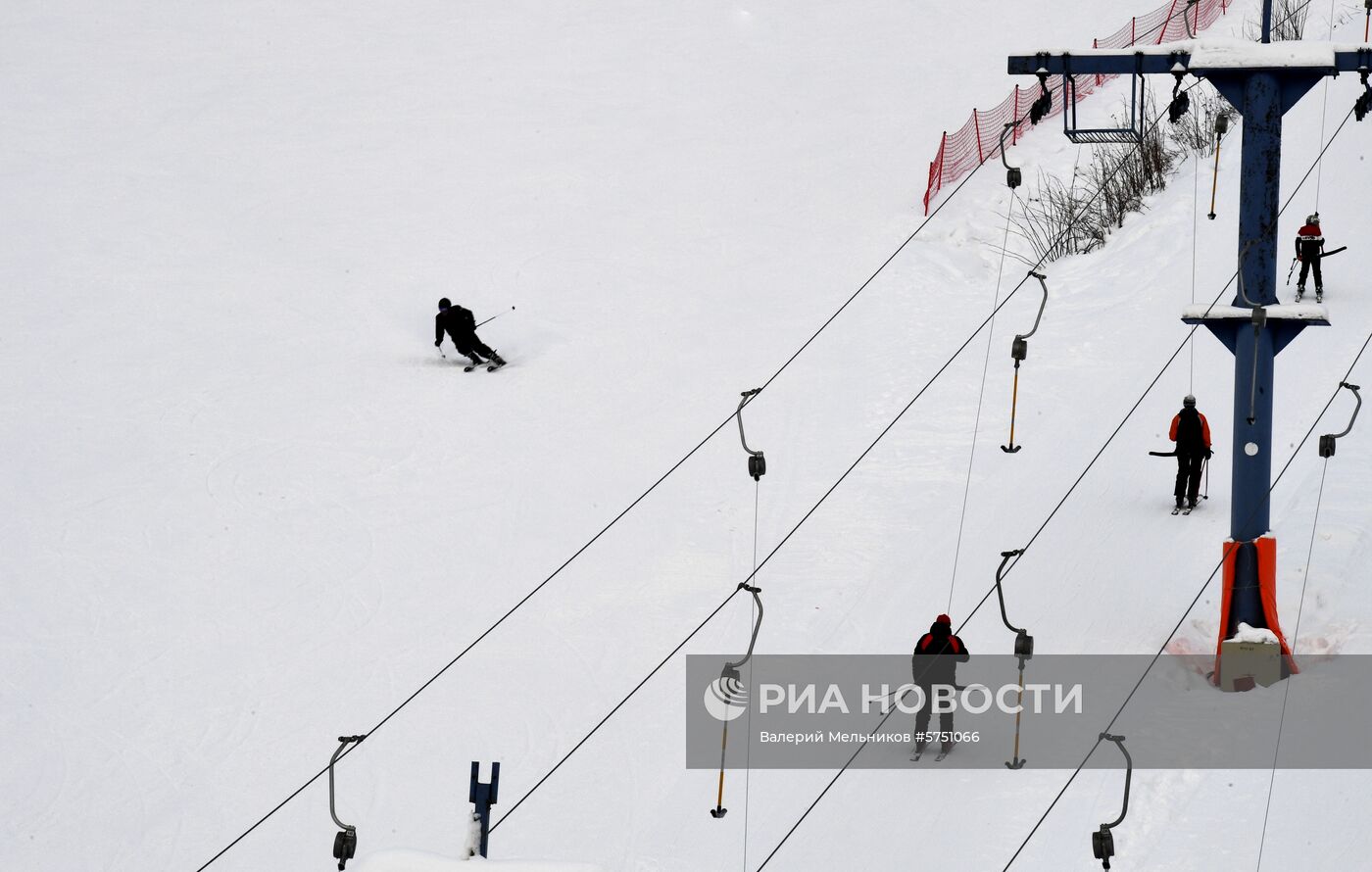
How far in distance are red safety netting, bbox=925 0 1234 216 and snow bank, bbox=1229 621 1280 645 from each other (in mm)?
11409

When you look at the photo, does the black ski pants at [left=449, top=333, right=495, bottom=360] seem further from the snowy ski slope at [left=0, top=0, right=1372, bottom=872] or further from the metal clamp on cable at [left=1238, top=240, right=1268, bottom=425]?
the metal clamp on cable at [left=1238, top=240, right=1268, bottom=425]

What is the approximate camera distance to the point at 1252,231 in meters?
10.9

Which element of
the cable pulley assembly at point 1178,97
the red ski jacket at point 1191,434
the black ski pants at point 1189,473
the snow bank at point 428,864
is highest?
the cable pulley assembly at point 1178,97

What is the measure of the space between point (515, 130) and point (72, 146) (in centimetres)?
710

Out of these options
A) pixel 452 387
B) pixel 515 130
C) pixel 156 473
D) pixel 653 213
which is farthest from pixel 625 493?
pixel 515 130

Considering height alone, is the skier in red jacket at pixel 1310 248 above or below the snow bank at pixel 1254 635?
above

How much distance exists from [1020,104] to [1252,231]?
524 inches

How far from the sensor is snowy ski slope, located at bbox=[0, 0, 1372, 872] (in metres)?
11.6

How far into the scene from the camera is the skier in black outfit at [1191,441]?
1323cm

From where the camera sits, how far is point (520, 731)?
12305 mm

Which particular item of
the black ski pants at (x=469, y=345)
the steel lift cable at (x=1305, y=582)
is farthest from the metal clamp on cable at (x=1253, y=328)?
the black ski pants at (x=469, y=345)

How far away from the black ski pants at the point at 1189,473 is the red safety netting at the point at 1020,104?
8.58 m

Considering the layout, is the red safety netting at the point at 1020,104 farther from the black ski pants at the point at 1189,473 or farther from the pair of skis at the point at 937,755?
the pair of skis at the point at 937,755

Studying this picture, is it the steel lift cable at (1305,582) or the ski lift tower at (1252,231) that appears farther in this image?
the ski lift tower at (1252,231)
